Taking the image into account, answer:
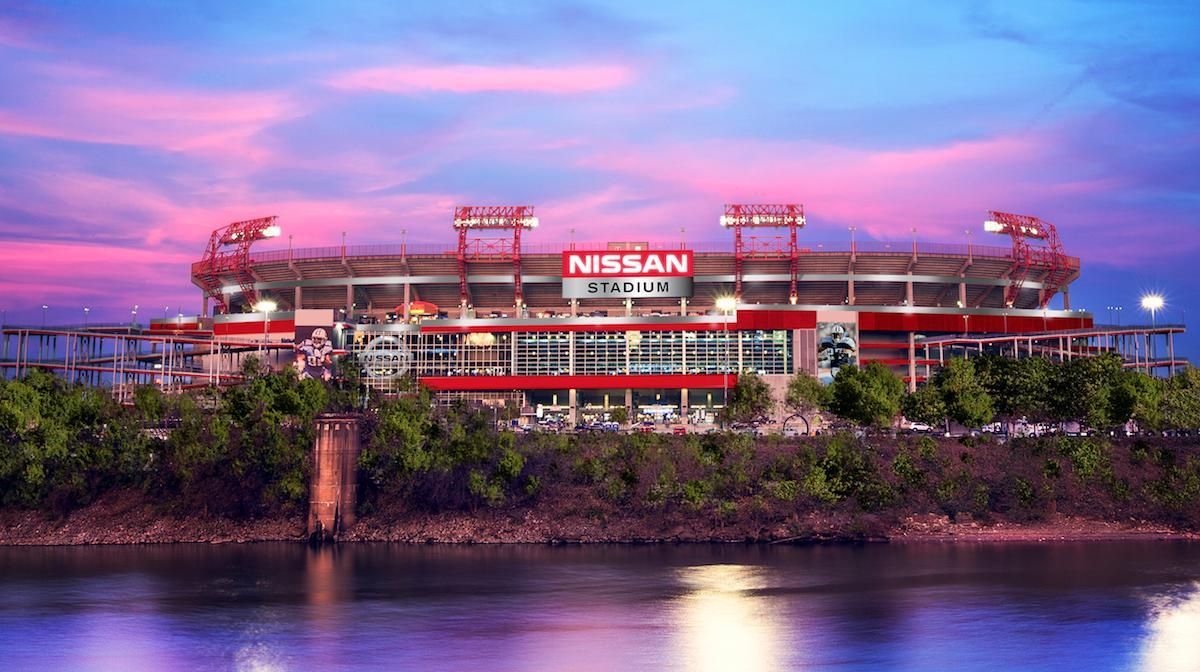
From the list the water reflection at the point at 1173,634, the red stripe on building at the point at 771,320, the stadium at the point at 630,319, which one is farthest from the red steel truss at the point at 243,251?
the water reflection at the point at 1173,634

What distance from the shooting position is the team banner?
174m

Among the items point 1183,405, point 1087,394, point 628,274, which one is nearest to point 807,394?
point 1087,394

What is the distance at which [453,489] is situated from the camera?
9700 centimetres

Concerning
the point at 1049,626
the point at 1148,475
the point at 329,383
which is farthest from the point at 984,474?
the point at 329,383

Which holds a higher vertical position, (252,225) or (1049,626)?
(252,225)

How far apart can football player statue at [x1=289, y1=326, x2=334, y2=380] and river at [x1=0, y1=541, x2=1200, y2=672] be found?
76.7 metres

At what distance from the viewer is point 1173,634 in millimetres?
57000

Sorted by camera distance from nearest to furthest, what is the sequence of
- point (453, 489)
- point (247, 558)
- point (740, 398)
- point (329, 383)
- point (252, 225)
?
point (247, 558)
point (453, 489)
point (329, 383)
point (740, 398)
point (252, 225)

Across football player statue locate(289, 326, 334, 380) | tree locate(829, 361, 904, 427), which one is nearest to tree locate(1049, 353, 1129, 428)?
tree locate(829, 361, 904, 427)

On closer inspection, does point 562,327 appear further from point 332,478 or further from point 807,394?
point 332,478

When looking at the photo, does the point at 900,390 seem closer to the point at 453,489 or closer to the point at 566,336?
the point at 453,489

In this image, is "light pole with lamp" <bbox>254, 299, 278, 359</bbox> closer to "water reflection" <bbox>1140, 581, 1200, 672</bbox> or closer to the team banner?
the team banner

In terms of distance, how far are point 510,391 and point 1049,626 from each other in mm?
122326

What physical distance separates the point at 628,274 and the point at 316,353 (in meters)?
46.3
